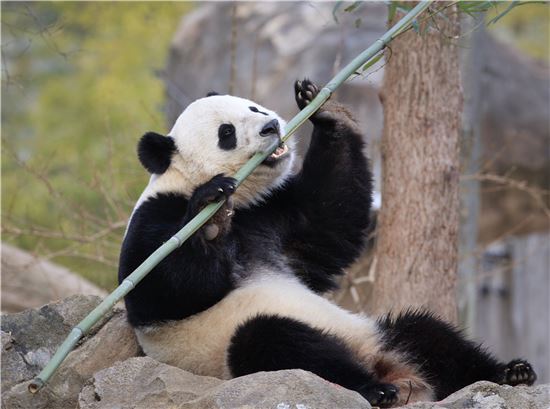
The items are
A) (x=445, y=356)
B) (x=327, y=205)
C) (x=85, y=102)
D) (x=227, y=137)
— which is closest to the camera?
(x=445, y=356)

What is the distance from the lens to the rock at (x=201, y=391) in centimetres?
335

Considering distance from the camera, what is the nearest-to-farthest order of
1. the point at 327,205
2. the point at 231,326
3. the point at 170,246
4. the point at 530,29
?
the point at 170,246 < the point at 231,326 < the point at 327,205 < the point at 530,29

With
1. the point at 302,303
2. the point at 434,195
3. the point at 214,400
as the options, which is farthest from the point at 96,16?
the point at 214,400

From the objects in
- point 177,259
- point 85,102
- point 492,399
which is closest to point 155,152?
point 177,259

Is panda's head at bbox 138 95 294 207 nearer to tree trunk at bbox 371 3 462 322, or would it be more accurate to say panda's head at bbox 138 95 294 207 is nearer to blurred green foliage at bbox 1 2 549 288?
tree trunk at bbox 371 3 462 322

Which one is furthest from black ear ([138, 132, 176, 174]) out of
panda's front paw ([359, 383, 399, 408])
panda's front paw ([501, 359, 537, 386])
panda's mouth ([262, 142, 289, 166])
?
panda's front paw ([501, 359, 537, 386])

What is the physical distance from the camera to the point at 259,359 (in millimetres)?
3863

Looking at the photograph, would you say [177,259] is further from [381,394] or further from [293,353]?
[381,394]

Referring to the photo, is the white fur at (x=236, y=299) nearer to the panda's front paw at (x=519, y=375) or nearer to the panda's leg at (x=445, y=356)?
the panda's leg at (x=445, y=356)

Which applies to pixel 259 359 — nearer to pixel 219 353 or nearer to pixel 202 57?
pixel 219 353

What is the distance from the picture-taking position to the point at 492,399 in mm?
3535

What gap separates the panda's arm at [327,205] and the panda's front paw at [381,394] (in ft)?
3.55

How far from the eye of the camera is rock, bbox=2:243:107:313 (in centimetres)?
701

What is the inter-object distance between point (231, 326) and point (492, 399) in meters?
1.19
